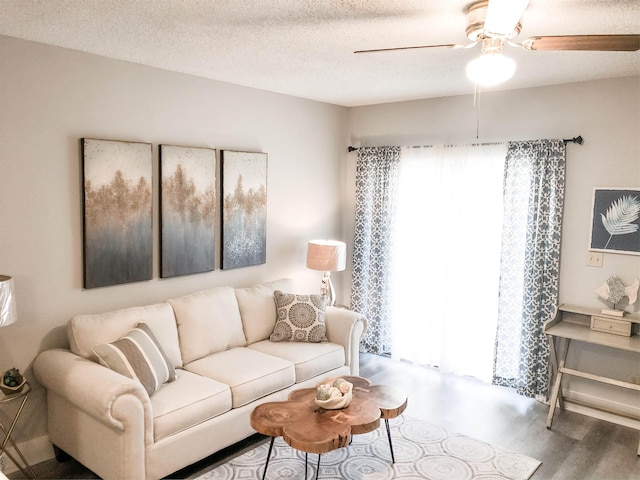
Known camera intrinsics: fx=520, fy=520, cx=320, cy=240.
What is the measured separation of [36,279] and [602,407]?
14.0ft

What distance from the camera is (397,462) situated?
132 inches

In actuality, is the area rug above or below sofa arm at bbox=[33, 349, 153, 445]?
below

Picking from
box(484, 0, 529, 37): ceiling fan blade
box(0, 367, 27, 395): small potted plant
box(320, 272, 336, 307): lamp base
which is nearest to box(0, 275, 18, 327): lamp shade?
box(0, 367, 27, 395): small potted plant

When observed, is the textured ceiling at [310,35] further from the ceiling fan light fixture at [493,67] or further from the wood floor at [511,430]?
the wood floor at [511,430]

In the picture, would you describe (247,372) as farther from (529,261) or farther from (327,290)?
(529,261)

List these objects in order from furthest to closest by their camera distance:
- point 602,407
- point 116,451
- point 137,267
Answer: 1. point 602,407
2. point 137,267
3. point 116,451

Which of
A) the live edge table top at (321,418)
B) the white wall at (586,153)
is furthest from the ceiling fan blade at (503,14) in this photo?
the white wall at (586,153)

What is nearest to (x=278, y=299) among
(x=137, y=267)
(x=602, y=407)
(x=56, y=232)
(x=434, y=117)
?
(x=137, y=267)

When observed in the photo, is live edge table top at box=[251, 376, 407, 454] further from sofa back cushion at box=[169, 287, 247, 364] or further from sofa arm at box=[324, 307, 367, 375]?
sofa arm at box=[324, 307, 367, 375]

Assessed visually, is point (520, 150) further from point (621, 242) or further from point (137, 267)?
point (137, 267)

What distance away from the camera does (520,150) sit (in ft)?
14.4

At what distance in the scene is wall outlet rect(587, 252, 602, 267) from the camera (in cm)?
410

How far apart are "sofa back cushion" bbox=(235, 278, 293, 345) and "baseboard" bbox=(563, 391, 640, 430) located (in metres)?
2.54

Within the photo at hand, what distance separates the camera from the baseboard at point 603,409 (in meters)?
3.99
